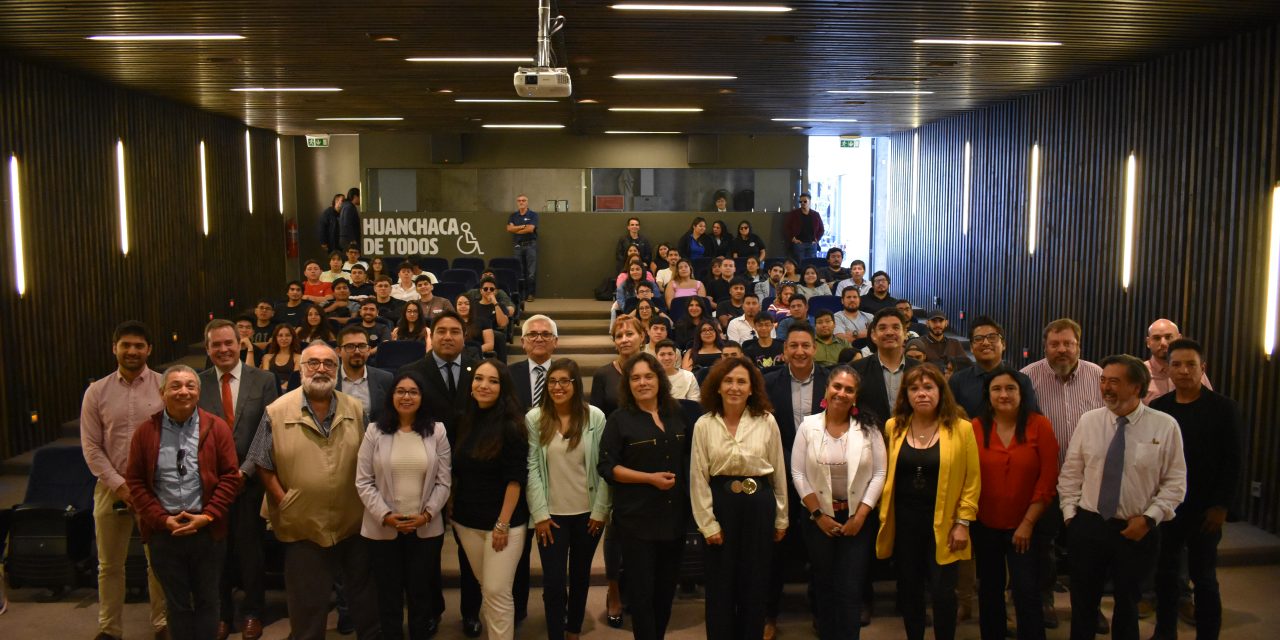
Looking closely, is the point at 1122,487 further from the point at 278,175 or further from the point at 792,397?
the point at 278,175

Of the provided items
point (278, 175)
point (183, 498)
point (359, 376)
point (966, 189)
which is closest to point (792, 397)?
point (359, 376)

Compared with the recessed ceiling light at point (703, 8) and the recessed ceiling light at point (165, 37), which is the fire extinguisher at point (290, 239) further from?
the recessed ceiling light at point (703, 8)

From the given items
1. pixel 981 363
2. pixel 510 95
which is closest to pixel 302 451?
pixel 981 363

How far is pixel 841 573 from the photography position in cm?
431

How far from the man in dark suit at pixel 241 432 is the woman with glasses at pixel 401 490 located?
84cm

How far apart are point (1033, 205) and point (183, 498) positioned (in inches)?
367

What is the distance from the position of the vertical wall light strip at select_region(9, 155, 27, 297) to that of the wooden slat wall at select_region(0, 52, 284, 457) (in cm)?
7

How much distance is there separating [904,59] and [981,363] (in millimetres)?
4143

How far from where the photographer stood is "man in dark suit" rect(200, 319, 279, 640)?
4.81 m

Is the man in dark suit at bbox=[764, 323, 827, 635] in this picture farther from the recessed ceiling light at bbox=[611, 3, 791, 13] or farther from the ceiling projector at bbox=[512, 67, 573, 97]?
the recessed ceiling light at bbox=[611, 3, 791, 13]

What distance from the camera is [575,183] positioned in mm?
17375

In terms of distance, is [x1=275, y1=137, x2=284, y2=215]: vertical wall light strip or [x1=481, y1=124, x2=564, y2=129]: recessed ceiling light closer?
[x1=481, y1=124, x2=564, y2=129]: recessed ceiling light

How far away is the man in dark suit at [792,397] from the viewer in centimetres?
493

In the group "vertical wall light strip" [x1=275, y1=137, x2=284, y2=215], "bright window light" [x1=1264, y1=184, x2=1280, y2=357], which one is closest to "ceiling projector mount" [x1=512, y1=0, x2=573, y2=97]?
"bright window light" [x1=1264, y1=184, x2=1280, y2=357]
